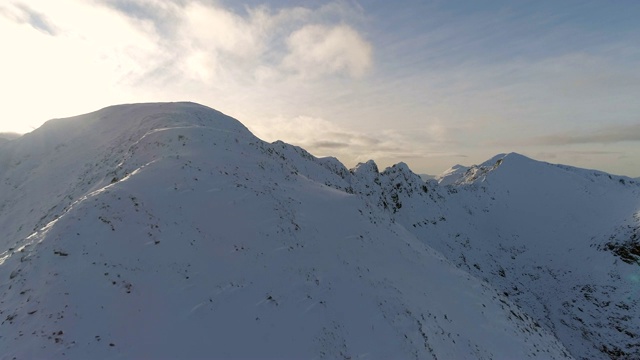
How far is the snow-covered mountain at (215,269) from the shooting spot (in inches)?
429

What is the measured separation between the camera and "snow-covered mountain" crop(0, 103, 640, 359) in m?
10.9

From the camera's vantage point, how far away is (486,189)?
67.4 metres

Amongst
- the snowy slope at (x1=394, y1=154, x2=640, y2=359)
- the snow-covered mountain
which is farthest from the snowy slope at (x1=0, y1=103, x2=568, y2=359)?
the snowy slope at (x1=394, y1=154, x2=640, y2=359)

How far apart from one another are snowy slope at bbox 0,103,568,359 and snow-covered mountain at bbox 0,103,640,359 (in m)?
0.07

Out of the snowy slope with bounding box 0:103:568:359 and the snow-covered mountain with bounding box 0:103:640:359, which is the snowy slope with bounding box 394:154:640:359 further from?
the snowy slope with bounding box 0:103:568:359

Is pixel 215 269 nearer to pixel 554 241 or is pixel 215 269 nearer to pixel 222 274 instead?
pixel 222 274

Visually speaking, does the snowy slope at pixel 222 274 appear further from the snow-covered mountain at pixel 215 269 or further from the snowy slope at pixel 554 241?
the snowy slope at pixel 554 241

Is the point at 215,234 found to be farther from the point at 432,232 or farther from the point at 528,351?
the point at 432,232

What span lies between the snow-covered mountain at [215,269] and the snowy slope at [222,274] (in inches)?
2.9

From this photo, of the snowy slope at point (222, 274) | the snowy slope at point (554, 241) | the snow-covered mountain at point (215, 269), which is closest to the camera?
the snowy slope at point (222, 274)

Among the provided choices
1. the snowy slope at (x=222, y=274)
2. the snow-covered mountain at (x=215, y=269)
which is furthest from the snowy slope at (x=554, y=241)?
the snowy slope at (x=222, y=274)

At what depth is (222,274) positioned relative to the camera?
1363 cm

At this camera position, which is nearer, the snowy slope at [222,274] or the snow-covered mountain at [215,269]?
the snowy slope at [222,274]

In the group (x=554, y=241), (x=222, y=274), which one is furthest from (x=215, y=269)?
Answer: (x=554, y=241)
